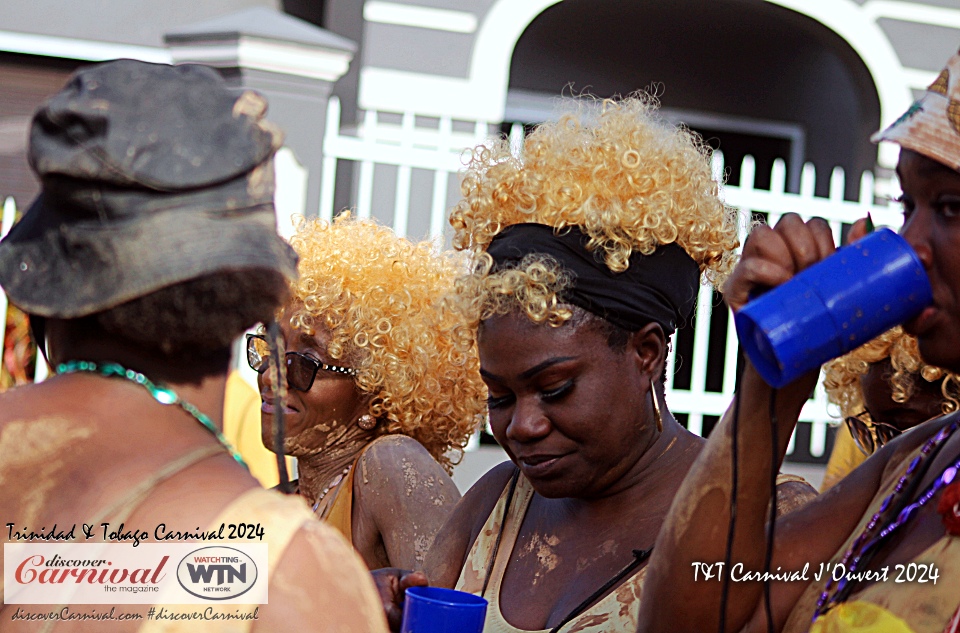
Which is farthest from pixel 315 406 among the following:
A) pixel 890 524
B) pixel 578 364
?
pixel 890 524

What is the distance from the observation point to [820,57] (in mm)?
9648

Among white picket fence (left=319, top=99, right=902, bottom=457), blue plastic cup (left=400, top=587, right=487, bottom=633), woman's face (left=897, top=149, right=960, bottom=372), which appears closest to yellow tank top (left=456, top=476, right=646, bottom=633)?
blue plastic cup (left=400, top=587, right=487, bottom=633)

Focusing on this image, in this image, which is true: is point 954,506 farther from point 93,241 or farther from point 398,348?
point 398,348

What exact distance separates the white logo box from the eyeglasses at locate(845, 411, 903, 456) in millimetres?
2384

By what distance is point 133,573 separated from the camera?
4.24ft

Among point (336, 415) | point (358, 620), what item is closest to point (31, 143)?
point (358, 620)

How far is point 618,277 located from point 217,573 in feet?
4.91

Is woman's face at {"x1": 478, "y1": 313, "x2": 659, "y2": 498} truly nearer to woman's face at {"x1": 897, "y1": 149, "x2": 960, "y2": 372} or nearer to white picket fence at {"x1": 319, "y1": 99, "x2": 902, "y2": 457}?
woman's face at {"x1": 897, "y1": 149, "x2": 960, "y2": 372}

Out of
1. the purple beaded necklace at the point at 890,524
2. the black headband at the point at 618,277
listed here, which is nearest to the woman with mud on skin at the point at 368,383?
the black headband at the point at 618,277

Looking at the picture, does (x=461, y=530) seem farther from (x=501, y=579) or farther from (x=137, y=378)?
(x=137, y=378)

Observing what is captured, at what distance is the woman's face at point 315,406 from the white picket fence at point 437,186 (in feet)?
12.7

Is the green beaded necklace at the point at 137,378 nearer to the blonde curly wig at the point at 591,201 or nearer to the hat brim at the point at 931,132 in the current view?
the hat brim at the point at 931,132

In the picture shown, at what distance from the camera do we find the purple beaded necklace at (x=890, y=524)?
5.56ft

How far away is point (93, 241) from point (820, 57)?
30.5ft
